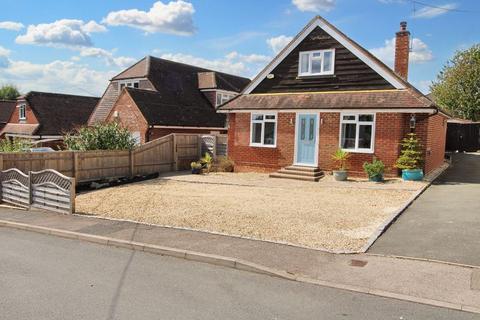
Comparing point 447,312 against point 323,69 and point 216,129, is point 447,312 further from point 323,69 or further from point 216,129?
point 216,129

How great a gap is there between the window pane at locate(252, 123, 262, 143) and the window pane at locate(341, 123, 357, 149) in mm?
3851

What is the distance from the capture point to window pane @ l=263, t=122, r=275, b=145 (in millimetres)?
19000

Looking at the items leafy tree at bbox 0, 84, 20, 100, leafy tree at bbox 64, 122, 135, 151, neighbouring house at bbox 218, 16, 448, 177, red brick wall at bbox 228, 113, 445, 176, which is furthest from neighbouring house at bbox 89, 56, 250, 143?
leafy tree at bbox 0, 84, 20, 100

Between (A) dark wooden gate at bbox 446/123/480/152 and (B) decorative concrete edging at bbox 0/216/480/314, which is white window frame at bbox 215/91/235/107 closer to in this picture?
(A) dark wooden gate at bbox 446/123/480/152

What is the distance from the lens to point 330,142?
1742 centimetres

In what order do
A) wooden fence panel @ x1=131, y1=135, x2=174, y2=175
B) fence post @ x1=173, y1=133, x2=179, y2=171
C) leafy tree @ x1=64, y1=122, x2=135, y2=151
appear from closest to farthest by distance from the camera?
1. leafy tree @ x1=64, y1=122, x2=135, y2=151
2. wooden fence panel @ x1=131, y1=135, x2=174, y2=175
3. fence post @ x1=173, y1=133, x2=179, y2=171

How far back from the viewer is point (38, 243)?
8.45 m

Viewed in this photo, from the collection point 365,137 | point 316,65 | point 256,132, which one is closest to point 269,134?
point 256,132

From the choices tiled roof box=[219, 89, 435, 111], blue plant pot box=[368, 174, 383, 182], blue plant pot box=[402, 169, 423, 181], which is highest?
tiled roof box=[219, 89, 435, 111]

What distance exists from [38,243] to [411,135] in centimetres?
1257

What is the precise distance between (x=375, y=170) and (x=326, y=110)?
3.27m

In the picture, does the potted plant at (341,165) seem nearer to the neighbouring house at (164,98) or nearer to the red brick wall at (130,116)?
the neighbouring house at (164,98)

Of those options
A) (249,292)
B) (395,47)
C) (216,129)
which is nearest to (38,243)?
(249,292)

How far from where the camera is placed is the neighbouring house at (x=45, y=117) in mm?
35094
